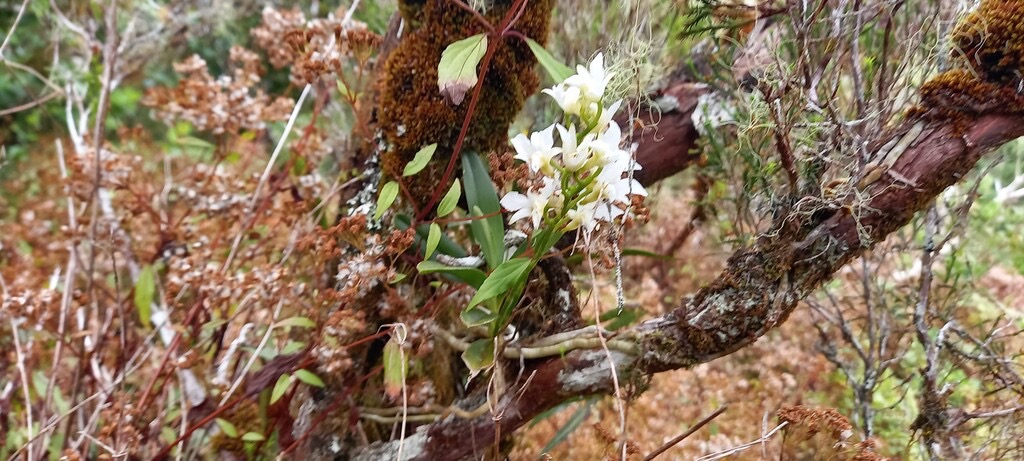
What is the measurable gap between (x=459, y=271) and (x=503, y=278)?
98mm

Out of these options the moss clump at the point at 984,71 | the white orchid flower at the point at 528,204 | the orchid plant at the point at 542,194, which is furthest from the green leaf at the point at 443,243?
the moss clump at the point at 984,71

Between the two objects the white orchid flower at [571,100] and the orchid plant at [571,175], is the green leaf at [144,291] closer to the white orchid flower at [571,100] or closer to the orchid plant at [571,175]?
the orchid plant at [571,175]

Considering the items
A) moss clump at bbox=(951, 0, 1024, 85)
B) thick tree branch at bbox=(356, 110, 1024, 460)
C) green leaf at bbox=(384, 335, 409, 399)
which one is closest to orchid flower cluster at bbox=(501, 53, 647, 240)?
thick tree branch at bbox=(356, 110, 1024, 460)

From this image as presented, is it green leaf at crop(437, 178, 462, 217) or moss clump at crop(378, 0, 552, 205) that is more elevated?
moss clump at crop(378, 0, 552, 205)

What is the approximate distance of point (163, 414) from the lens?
49.8 inches

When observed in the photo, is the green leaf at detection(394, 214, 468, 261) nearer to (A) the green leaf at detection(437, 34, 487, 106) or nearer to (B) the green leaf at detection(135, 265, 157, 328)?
(A) the green leaf at detection(437, 34, 487, 106)

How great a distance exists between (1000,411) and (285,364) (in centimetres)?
127

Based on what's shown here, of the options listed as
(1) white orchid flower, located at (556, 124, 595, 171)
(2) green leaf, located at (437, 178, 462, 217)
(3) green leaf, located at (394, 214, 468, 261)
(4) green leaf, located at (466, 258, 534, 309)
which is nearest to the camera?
(1) white orchid flower, located at (556, 124, 595, 171)

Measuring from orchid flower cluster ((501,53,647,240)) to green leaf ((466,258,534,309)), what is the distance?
6 cm

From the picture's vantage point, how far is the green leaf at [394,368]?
921mm

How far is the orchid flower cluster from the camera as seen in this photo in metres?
0.68

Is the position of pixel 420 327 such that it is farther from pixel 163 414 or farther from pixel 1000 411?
pixel 1000 411

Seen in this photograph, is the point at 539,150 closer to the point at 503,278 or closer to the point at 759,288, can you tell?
the point at 503,278

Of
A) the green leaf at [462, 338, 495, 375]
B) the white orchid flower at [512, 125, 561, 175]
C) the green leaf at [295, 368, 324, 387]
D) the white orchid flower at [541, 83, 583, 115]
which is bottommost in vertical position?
the green leaf at [295, 368, 324, 387]
